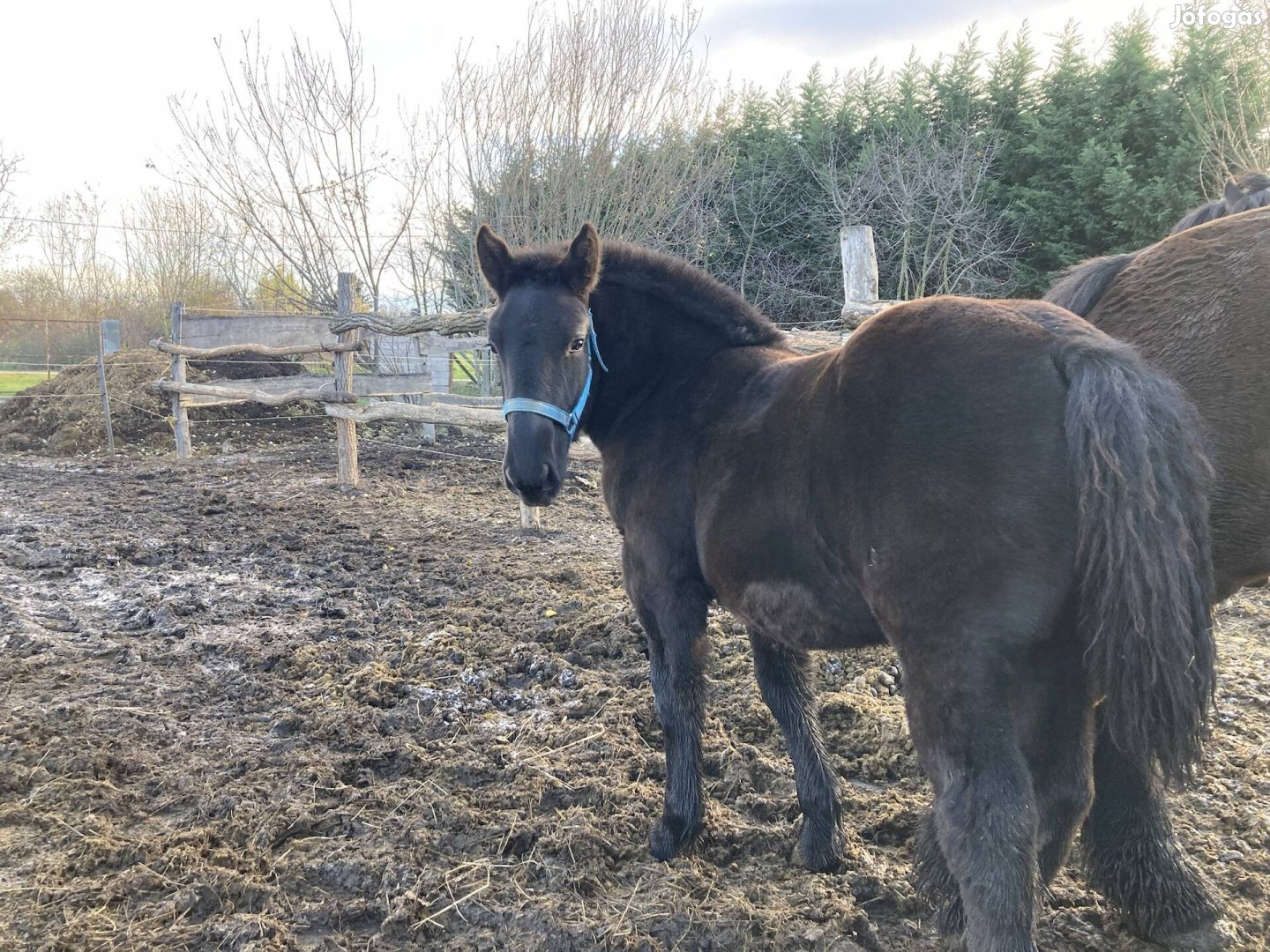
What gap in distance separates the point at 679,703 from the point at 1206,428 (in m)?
1.85

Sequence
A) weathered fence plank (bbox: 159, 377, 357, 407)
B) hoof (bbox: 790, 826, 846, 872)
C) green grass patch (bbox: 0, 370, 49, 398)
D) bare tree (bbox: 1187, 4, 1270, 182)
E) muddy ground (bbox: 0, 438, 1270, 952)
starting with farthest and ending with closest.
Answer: green grass patch (bbox: 0, 370, 49, 398), weathered fence plank (bbox: 159, 377, 357, 407), bare tree (bbox: 1187, 4, 1270, 182), hoof (bbox: 790, 826, 846, 872), muddy ground (bbox: 0, 438, 1270, 952)

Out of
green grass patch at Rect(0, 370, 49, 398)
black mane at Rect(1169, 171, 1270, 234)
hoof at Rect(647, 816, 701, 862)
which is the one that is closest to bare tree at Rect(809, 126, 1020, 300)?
black mane at Rect(1169, 171, 1270, 234)

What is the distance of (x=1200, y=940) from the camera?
2.07m

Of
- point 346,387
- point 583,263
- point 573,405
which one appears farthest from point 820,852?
point 346,387

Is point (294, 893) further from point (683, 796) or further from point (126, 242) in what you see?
point (126, 242)

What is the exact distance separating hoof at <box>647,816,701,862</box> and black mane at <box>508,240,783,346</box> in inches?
66.7

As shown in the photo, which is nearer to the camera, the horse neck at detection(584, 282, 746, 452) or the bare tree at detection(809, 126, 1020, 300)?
the horse neck at detection(584, 282, 746, 452)

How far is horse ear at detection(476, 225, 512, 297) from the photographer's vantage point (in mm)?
2736

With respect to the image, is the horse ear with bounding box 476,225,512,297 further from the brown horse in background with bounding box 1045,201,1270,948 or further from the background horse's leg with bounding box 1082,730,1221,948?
the background horse's leg with bounding box 1082,730,1221,948

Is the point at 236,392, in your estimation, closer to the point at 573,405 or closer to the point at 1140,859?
the point at 573,405

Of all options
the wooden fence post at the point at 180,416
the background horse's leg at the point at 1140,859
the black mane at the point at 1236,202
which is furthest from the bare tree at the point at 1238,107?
the wooden fence post at the point at 180,416

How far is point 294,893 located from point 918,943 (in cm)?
183

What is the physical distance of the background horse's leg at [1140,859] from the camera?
6.77ft

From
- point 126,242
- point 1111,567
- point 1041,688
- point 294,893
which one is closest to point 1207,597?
point 1111,567
